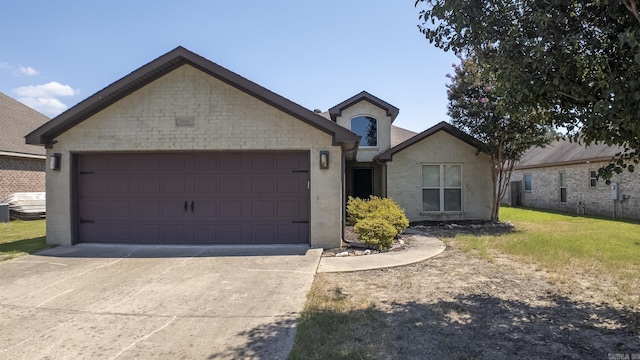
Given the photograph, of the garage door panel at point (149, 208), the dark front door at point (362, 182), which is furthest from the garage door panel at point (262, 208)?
the dark front door at point (362, 182)

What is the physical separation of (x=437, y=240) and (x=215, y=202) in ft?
20.5

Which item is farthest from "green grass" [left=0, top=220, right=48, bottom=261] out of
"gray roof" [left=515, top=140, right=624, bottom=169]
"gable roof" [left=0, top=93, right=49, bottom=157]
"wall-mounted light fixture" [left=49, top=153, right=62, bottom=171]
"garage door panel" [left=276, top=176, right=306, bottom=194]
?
"gray roof" [left=515, top=140, right=624, bottom=169]

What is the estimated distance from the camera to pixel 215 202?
9539 mm

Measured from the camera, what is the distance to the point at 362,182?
18.5 m

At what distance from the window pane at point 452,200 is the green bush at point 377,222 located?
15.5 feet

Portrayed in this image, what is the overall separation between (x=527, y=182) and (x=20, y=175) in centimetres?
2844

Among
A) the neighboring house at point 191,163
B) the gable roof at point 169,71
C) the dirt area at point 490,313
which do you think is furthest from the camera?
the neighboring house at point 191,163

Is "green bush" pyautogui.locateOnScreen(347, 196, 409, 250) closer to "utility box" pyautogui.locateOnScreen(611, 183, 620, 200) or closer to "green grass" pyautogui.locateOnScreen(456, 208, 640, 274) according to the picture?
"green grass" pyautogui.locateOnScreen(456, 208, 640, 274)

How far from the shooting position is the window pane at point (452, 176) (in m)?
15.1

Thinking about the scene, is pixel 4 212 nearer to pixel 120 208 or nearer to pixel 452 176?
pixel 120 208

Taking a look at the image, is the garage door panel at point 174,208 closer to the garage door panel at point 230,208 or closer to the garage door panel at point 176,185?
the garage door panel at point 176,185

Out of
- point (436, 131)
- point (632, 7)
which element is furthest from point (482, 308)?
point (436, 131)

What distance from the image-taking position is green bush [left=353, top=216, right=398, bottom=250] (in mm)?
9156

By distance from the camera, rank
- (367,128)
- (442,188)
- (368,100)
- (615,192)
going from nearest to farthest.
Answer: (442,188) → (615,192) → (368,100) → (367,128)
